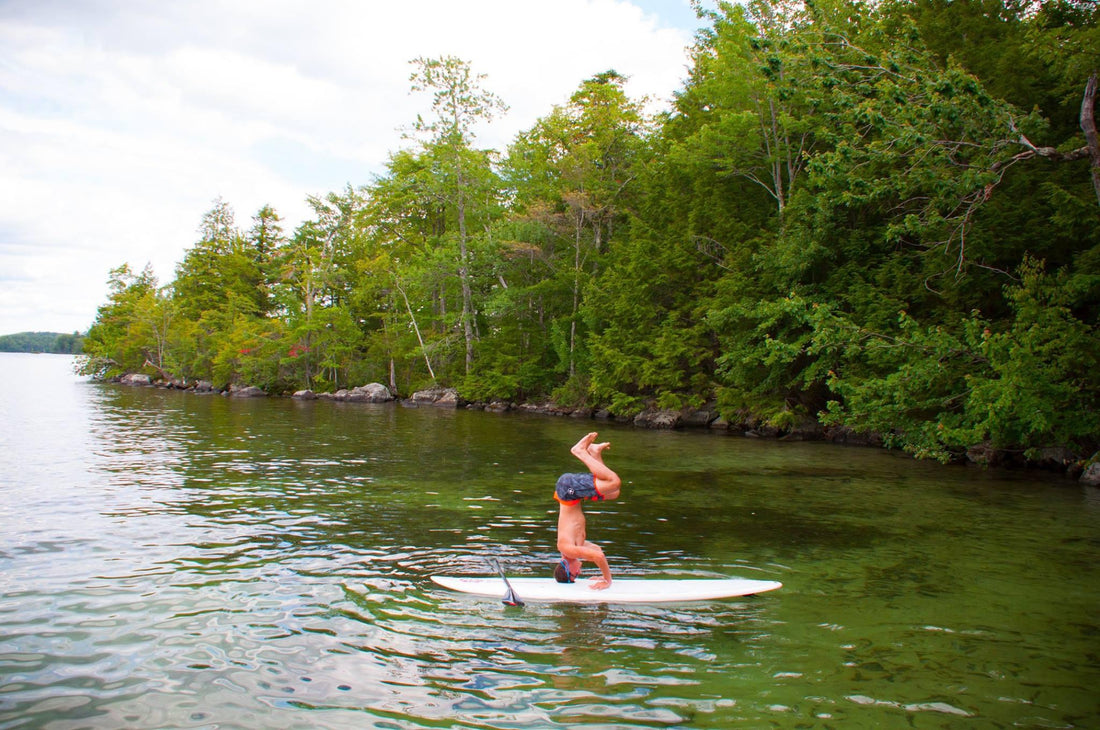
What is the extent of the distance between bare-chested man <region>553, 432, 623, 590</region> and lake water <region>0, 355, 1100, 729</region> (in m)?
0.47

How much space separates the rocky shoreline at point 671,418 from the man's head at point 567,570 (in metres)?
13.5

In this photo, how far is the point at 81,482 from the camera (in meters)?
11.8

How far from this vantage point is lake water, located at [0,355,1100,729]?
422cm

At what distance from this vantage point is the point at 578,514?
669 centimetres

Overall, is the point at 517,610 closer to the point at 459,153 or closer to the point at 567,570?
the point at 567,570

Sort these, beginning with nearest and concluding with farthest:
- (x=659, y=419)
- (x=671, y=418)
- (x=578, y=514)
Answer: (x=578, y=514) → (x=671, y=418) → (x=659, y=419)

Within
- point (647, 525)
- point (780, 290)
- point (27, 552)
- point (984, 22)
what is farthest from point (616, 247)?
point (27, 552)

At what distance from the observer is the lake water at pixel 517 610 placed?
4223 millimetres

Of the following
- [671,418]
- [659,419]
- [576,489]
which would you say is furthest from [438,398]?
[576,489]

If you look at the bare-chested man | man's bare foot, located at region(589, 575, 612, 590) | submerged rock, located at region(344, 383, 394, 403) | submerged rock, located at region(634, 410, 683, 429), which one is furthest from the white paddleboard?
submerged rock, located at region(344, 383, 394, 403)

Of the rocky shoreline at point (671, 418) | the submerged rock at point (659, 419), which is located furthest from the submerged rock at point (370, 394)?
the submerged rock at point (659, 419)

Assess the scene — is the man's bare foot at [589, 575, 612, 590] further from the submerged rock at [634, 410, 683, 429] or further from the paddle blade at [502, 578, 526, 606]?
the submerged rock at [634, 410, 683, 429]

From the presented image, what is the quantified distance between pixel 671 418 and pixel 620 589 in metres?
21.8

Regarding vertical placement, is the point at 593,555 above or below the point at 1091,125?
below
